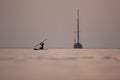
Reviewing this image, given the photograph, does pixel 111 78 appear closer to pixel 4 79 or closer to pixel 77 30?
pixel 4 79

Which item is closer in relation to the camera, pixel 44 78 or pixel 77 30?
pixel 44 78

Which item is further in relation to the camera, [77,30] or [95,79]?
[77,30]

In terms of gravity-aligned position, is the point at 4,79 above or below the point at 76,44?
above

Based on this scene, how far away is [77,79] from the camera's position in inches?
17.6

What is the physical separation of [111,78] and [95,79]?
1.2 inches

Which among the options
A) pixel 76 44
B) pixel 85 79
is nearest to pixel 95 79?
pixel 85 79

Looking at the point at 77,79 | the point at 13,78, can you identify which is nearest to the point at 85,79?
the point at 77,79

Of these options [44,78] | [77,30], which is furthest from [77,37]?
[44,78]

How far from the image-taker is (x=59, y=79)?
1.46ft

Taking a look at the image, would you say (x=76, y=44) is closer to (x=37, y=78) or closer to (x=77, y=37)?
(x=77, y=37)

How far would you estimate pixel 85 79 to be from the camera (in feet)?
1.48

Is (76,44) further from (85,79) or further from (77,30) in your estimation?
(85,79)

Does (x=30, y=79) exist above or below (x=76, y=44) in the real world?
above

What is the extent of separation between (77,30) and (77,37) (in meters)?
0.14
